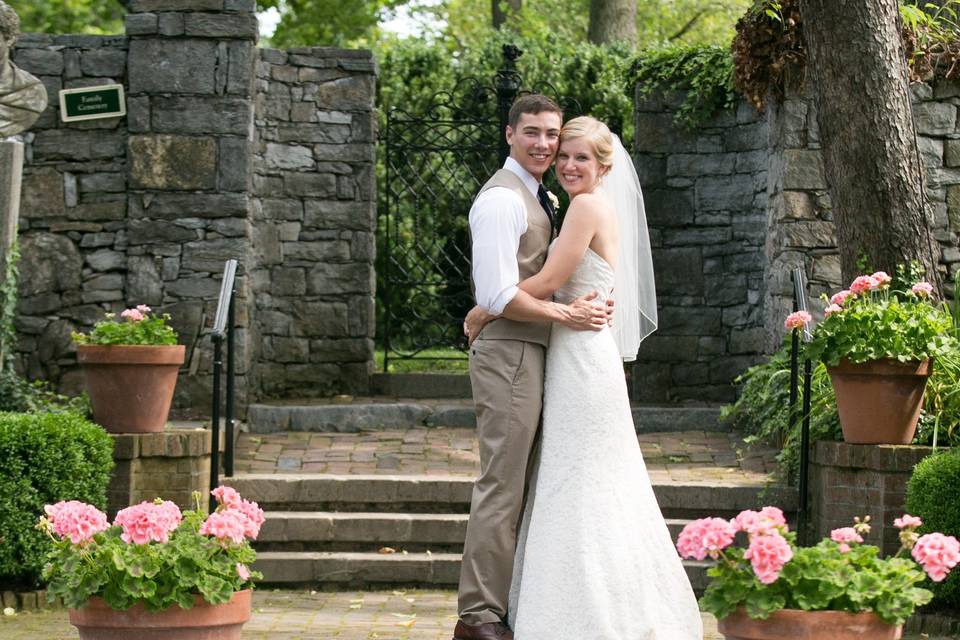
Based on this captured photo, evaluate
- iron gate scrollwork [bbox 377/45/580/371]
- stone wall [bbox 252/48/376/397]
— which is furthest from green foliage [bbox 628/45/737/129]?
stone wall [bbox 252/48/376/397]

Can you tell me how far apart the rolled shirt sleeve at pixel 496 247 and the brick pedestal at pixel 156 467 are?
2.42 metres

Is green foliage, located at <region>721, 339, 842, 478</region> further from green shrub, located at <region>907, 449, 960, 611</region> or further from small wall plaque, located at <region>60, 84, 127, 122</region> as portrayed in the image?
small wall plaque, located at <region>60, 84, 127, 122</region>

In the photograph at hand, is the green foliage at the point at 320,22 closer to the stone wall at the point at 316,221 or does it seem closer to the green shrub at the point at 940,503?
the stone wall at the point at 316,221

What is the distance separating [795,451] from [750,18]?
9.09ft

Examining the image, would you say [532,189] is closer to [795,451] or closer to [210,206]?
[795,451]

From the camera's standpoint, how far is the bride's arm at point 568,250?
4.53 metres

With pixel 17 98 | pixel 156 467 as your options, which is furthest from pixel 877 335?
pixel 17 98

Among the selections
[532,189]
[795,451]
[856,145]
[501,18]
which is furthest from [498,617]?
[501,18]

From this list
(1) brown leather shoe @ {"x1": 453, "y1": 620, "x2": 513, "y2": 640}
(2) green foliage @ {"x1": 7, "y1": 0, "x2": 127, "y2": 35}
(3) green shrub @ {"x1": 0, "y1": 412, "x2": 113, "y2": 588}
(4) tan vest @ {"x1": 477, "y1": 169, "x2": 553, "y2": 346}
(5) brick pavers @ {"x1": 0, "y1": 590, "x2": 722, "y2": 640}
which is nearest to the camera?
(1) brown leather shoe @ {"x1": 453, "y1": 620, "x2": 513, "y2": 640}

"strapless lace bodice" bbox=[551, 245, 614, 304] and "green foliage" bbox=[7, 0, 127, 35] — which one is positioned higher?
"green foliage" bbox=[7, 0, 127, 35]

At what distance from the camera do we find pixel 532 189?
4672 mm

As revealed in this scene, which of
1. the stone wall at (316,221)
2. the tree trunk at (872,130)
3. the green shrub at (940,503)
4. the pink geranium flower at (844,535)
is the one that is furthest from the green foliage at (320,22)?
the pink geranium flower at (844,535)

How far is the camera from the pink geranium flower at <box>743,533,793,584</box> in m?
3.37

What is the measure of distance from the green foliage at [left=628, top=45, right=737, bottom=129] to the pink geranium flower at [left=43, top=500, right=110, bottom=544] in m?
5.99
